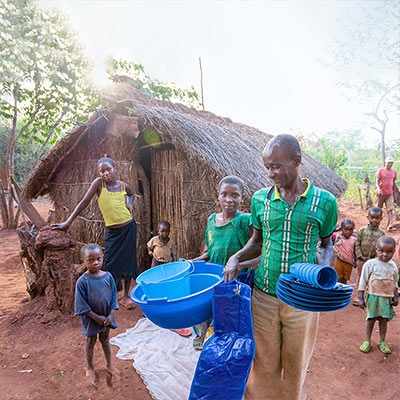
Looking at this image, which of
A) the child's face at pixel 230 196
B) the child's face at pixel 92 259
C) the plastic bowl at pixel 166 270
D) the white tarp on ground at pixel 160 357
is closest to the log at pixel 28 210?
the white tarp on ground at pixel 160 357

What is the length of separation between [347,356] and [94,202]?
440 centimetres

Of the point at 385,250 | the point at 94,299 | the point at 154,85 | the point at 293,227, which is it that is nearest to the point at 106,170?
the point at 94,299

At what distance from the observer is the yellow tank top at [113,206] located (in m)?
3.45

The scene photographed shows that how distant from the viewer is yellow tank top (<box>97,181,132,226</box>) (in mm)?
3451

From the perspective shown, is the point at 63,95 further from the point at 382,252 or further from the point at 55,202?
the point at 382,252

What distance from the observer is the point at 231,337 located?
1.39m

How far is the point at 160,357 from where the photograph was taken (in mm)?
2795

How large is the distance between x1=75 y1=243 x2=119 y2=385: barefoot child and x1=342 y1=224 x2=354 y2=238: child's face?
329 centimetres

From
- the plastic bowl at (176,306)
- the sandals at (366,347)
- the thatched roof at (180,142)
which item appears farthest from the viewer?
the thatched roof at (180,142)

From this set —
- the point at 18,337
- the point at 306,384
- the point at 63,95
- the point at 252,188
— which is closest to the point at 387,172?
the point at 252,188

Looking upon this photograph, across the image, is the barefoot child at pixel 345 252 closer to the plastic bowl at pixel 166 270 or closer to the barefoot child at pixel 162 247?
the barefoot child at pixel 162 247

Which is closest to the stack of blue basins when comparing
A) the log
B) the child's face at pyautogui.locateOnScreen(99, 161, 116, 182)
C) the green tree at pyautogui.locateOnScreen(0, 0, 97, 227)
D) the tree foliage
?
the child's face at pyautogui.locateOnScreen(99, 161, 116, 182)

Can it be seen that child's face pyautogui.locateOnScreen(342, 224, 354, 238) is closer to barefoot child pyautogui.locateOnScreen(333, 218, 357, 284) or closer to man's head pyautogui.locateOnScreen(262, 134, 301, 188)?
barefoot child pyautogui.locateOnScreen(333, 218, 357, 284)

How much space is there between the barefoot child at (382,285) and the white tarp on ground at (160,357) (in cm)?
179
